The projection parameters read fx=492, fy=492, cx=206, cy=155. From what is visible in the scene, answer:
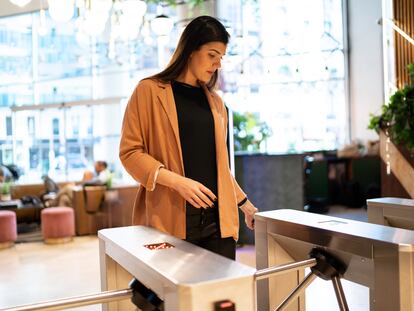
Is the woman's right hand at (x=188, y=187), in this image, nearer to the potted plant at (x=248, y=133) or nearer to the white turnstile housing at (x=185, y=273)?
the white turnstile housing at (x=185, y=273)

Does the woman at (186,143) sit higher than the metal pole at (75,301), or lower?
higher

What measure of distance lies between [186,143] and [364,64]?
8132 millimetres

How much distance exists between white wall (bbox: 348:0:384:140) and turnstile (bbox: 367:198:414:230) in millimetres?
7025

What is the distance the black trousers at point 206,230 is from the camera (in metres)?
1.37

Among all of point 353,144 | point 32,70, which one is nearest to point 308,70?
point 353,144

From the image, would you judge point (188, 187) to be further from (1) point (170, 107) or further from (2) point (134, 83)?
(2) point (134, 83)

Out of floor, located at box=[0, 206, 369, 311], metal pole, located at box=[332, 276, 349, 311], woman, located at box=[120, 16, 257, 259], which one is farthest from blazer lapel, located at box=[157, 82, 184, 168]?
floor, located at box=[0, 206, 369, 311]

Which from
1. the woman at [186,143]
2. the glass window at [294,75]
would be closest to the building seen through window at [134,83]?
the glass window at [294,75]

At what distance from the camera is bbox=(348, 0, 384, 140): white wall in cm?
859

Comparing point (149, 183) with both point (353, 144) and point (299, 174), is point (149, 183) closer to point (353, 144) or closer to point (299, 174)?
point (299, 174)

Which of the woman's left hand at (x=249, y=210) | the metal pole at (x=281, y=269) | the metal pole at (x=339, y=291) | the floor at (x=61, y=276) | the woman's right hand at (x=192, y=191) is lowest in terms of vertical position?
the floor at (x=61, y=276)

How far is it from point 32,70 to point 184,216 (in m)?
9.54

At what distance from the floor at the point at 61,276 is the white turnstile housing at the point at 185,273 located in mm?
2284

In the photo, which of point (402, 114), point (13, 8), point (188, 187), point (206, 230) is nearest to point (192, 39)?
point (188, 187)
